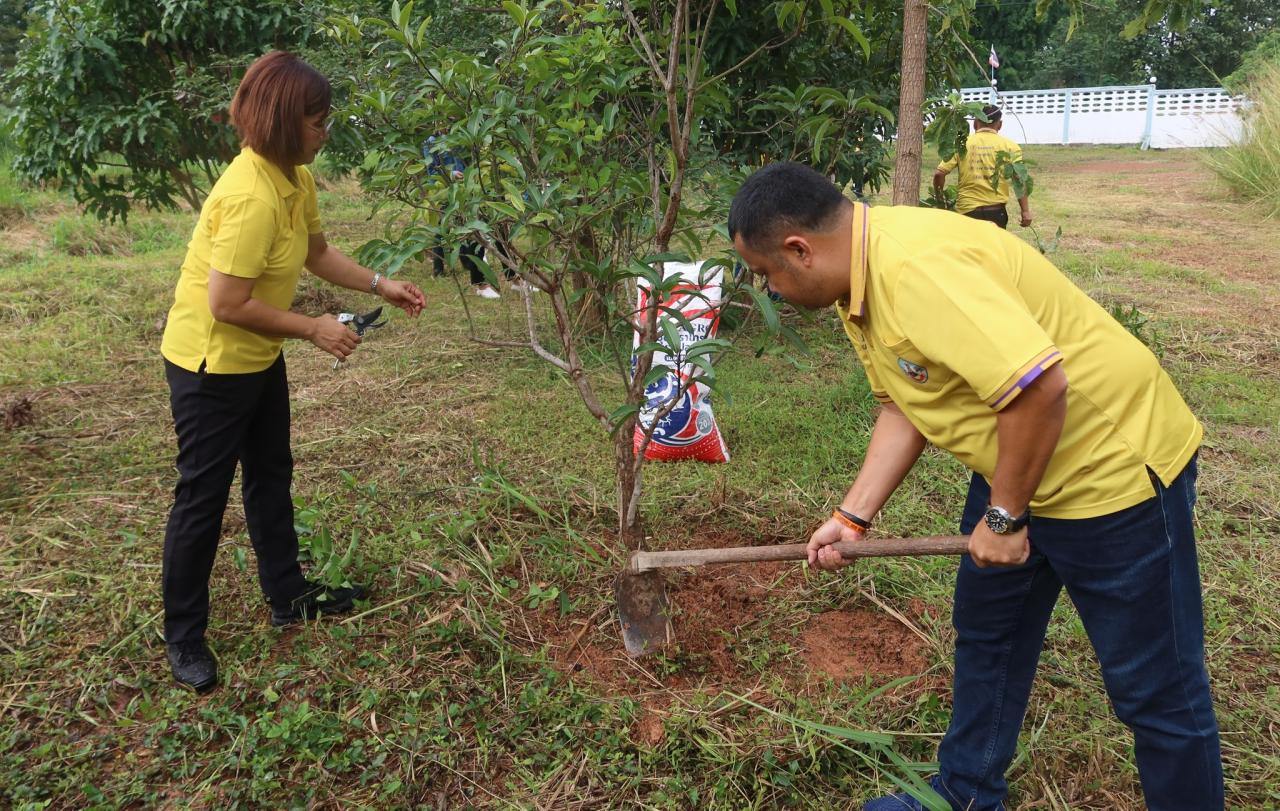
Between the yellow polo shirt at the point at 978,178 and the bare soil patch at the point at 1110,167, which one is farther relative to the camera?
the bare soil patch at the point at 1110,167

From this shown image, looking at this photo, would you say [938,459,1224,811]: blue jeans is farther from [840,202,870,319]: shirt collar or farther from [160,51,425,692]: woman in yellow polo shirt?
[160,51,425,692]: woman in yellow polo shirt

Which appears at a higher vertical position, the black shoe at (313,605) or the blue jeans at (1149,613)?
the blue jeans at (1149,613)

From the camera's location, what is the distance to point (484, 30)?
5.39 metres

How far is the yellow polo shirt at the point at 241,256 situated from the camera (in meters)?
2.07

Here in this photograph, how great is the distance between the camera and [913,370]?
4.95 feet

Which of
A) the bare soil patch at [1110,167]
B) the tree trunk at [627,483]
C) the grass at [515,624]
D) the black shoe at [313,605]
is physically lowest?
the bare soil patch at [1110,167]

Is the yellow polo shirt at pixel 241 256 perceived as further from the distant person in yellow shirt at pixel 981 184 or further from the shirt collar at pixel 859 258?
the distant person in yellow shirt at pixel 981 184

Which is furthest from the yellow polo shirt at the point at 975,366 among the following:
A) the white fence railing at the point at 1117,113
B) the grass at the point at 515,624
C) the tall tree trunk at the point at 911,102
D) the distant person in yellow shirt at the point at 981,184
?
the white fence railing at the point at 1117,113

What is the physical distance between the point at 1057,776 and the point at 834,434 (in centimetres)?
202

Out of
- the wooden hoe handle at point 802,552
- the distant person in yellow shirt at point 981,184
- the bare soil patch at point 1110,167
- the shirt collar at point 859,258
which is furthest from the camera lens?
the bare soil patch at point 1110,167

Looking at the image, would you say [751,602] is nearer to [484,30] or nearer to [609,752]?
[609,752]

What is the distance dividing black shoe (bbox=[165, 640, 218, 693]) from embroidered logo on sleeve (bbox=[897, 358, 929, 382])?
2.00 meters

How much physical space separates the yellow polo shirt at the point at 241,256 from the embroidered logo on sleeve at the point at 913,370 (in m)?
1.55

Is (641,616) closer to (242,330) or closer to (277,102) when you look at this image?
(242,330)
